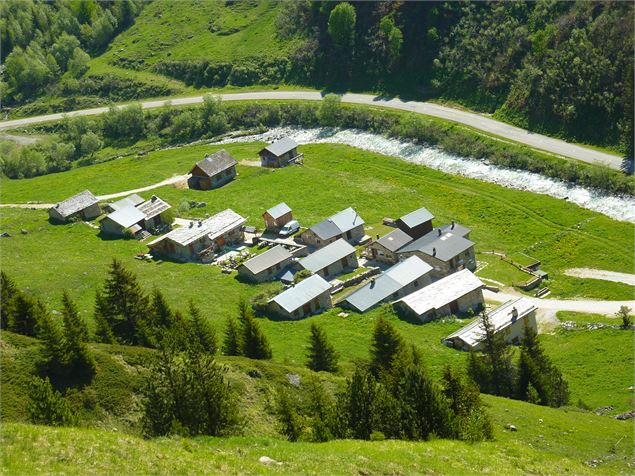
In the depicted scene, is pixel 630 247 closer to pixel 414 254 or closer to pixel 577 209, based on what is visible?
pixel 577 209

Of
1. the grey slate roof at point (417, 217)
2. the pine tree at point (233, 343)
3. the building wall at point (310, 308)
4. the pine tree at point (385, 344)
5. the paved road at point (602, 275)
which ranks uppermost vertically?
the pine tree at point (385, 344)

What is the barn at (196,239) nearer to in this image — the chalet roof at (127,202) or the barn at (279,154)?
the chalet roof at (127,202)

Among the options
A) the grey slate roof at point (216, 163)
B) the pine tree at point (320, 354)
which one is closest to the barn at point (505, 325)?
the pine tree at point (320, 354)

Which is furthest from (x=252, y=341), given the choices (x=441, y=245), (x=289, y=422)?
(x=441, y=245)

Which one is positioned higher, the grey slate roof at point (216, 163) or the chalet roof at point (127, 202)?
the grey slate roof at point (216, 163)

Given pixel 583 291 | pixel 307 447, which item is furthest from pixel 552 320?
pixel 307 447

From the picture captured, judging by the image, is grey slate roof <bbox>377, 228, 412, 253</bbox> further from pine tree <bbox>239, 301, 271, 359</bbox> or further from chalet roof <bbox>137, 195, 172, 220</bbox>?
pine tree <bbox>239, 301, 271, 359</bbox>
